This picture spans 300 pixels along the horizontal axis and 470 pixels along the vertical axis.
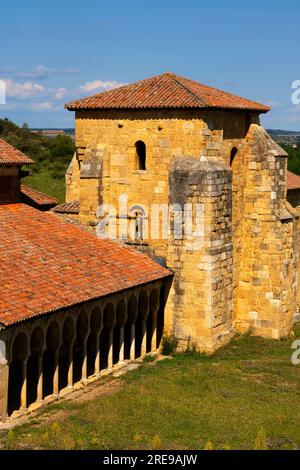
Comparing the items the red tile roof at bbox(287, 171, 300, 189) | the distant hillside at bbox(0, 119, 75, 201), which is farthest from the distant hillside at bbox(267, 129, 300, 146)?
the red tile roof at bbox(287, 171, 300, 189)

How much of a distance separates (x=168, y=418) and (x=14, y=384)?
4296mm

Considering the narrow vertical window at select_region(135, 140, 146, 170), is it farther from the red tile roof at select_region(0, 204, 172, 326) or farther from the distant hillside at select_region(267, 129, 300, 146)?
the distant hillside at select_region(267, 129, 300, 146)

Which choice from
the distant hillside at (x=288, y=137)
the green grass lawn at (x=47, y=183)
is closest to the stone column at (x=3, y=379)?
the green grass lawn at (x=47, y=183)

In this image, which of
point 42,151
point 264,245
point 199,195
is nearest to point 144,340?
point 199,195

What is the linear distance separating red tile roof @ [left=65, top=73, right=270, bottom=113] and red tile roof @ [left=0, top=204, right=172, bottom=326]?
3.94 m

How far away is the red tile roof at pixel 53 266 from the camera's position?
1880 cm

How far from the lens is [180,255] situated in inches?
951

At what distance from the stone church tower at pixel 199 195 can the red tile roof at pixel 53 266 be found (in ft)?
3.85

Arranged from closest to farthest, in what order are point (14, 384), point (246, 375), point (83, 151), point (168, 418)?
point (168, 418) → point (14, 384) → point (246, 375) → point (83, 151)

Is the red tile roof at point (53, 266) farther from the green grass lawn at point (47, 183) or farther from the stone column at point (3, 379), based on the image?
the green grass lawn at point (47, 183)

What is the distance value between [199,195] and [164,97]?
326 cm

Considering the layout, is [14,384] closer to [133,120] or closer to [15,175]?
[15,175]

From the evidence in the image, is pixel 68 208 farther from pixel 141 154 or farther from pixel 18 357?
pixel 18 357
